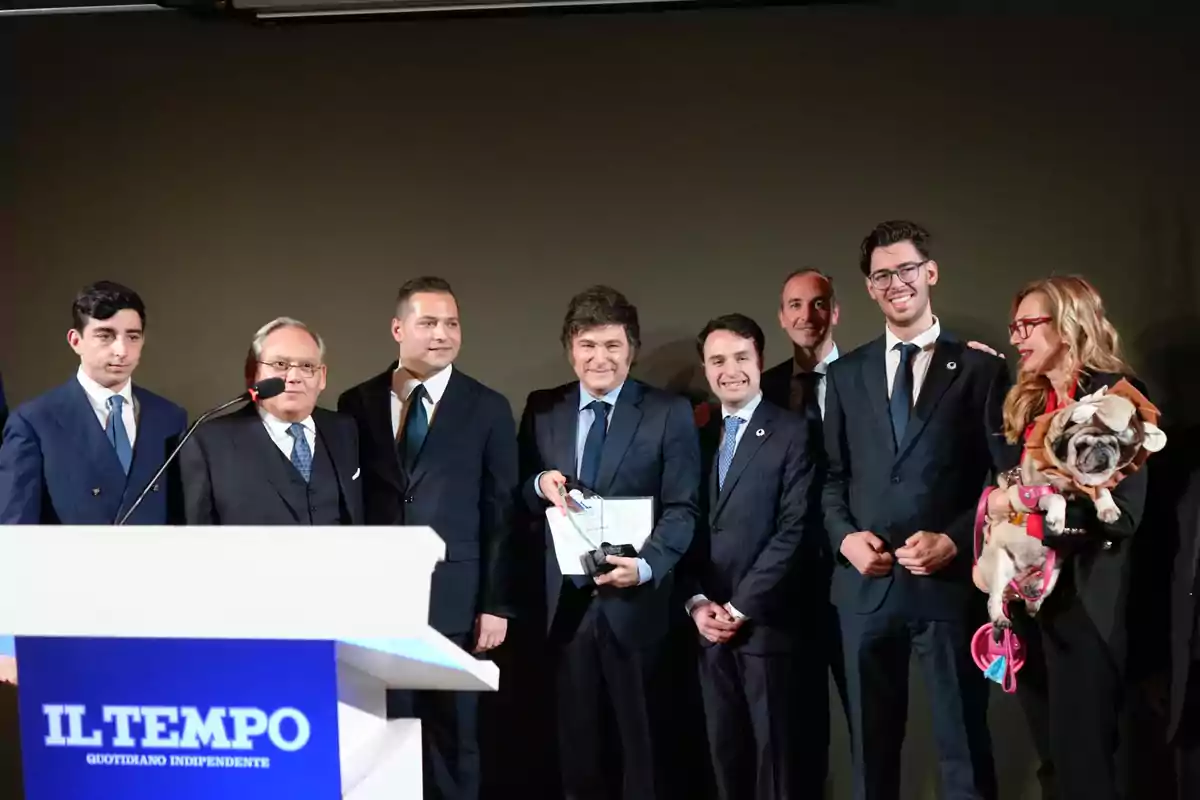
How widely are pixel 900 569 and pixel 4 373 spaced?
3.31m

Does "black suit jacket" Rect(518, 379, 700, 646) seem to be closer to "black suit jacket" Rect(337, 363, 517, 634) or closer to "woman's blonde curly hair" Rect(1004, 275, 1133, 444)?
"black suit jacket" Rect(337, 363, 517, 634)

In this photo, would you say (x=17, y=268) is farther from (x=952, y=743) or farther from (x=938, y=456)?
(x=952, y=743)

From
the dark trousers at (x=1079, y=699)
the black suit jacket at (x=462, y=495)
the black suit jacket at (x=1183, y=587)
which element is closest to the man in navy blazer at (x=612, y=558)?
the black suit jacket at (x=462, y=495)

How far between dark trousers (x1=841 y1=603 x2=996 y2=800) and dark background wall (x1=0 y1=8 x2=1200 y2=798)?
1.15ft

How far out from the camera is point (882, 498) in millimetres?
3275

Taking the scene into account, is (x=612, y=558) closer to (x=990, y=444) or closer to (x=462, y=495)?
(x=462, y=495)

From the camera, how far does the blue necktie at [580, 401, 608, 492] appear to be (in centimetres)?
346

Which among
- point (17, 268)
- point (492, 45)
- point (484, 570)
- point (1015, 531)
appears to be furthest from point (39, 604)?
point (17, 268)

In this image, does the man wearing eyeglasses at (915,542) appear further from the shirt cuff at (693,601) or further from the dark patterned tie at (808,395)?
the shirt cuff at (693,601)

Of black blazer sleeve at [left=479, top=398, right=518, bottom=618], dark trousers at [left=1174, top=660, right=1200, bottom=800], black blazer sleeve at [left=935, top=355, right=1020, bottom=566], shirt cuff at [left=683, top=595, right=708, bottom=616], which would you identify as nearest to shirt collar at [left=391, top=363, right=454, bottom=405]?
black blazer sleeve at [left=479, top=398, right=518, bottom=618]

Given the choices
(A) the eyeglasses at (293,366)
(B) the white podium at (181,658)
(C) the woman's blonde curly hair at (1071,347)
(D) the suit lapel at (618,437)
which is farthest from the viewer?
(A) the eyeglasses at (293,366)

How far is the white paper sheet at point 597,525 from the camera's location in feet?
11.1

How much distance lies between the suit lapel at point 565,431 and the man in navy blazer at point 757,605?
0.46m

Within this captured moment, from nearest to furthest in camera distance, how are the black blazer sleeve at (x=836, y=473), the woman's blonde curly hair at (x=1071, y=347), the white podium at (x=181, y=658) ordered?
the white podium at (x=181, y=658) < the woman's blonde curly hair at (x=1071, y=347) < the black blazer sleeve at (x=836, y=473)
